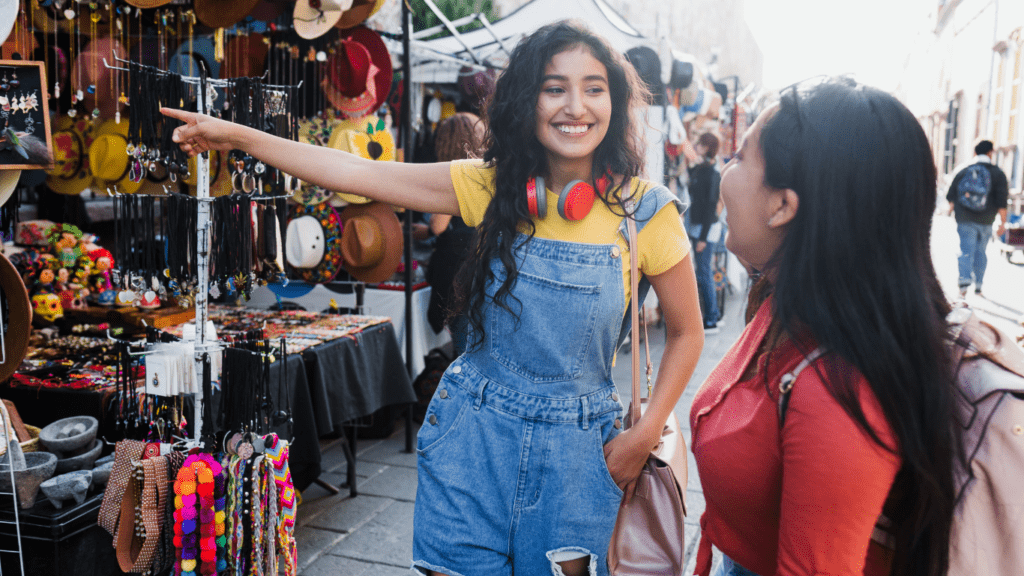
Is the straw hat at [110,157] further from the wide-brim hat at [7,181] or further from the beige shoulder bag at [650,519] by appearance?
the beige shoulder bag at [650,519]

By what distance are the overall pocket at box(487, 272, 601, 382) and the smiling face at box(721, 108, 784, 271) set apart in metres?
0.42

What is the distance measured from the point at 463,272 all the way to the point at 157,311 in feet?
8.90

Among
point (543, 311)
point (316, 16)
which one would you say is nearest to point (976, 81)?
point (316, 16)

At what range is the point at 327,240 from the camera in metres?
3.98

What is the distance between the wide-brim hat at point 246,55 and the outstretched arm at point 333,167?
2.53 metres

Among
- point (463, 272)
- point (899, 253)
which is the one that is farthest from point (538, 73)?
point (899, 253)

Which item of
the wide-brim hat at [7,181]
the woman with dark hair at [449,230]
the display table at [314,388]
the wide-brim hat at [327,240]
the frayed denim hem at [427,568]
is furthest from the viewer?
the woman with dark hair at [449,230]

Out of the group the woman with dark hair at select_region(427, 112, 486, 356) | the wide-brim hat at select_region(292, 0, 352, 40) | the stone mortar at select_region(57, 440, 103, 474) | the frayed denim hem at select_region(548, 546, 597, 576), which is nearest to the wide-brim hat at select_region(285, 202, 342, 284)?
the woman with dark hair at select_region(427, 112, 486, 356)

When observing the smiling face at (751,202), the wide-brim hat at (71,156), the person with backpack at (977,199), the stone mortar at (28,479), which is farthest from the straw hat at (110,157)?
the person with backpack at (977,199)

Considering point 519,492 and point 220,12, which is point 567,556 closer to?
point 519,492

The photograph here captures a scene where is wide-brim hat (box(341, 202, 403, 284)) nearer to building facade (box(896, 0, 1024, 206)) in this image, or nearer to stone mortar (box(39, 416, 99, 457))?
stone mortar (box(39, 416, 99, 457))

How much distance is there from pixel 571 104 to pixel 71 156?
4015mm

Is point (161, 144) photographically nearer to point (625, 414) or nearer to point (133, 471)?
point (133, 471)

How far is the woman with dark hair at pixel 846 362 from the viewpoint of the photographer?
898 mm
